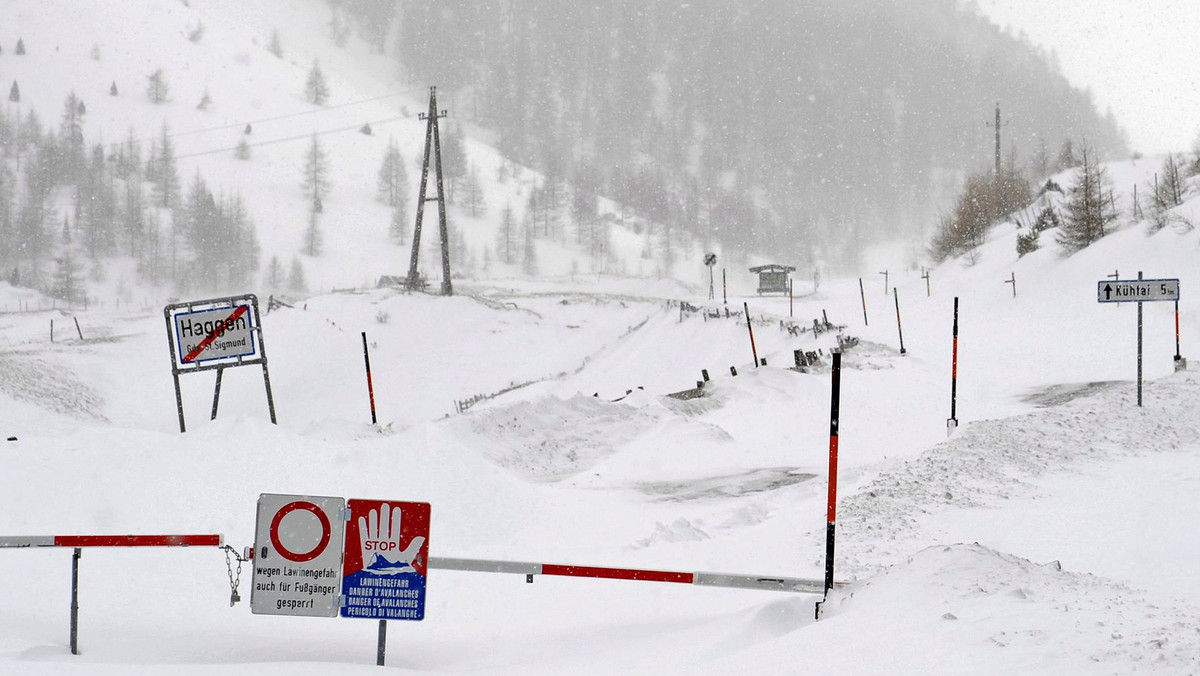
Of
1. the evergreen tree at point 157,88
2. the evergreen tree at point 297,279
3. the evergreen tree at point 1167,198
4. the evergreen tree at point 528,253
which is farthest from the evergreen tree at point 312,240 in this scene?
the evergreen tree at point 1167,198

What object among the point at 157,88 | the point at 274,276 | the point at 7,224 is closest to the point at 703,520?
the point at 274,276

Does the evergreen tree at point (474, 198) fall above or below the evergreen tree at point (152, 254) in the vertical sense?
above

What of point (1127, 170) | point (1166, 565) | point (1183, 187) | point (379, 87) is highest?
point (379, 87)

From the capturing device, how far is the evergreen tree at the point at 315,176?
9775 cm

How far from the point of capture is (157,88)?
365ft

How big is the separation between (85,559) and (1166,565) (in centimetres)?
846

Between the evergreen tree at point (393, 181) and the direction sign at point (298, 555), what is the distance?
97882mm

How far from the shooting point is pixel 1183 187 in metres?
40.0

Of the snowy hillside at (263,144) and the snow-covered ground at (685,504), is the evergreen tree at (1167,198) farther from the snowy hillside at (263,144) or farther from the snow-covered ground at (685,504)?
the snowy hillside at (263,144)

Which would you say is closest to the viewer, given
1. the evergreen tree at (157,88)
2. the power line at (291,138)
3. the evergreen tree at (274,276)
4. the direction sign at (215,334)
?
the direction sign at (215,334)

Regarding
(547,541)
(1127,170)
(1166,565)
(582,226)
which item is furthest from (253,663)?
(582,226)

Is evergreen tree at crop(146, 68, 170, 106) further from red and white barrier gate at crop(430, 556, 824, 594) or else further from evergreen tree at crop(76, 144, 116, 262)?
red and white barrier gate at crop(430, 556, 824, 594)

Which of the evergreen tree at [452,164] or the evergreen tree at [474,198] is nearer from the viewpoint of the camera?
the evergreen tree at [474,198]

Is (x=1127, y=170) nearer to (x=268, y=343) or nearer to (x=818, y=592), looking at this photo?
(x=268, y=343)
